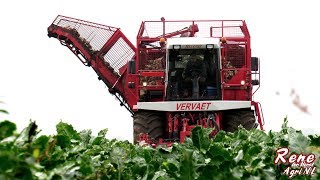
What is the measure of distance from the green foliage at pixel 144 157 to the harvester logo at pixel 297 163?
1.4 inches

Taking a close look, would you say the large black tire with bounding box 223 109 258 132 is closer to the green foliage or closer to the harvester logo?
the green foliage

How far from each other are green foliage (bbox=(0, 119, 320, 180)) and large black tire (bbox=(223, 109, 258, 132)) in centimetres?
771

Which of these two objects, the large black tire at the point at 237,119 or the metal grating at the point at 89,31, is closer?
the large black tire at the point at 237,119

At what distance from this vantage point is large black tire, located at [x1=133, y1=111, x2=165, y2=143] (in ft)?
42.0

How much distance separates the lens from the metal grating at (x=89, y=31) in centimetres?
1611

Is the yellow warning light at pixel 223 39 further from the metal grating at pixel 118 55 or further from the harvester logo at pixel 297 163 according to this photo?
the harvester logo at pixel 297 163

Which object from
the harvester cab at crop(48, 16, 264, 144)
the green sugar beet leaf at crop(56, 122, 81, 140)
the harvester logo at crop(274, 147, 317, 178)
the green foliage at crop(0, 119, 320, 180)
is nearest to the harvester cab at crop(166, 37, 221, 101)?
the harvester cab at crop(48, 16, 264, 144)

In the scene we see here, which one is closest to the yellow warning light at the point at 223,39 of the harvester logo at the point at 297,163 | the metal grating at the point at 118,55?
the metal grating at the point at 118,55

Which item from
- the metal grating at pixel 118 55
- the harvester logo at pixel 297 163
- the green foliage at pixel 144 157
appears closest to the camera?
the green foliage at pixel 144 157

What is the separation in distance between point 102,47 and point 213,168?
40.6ft

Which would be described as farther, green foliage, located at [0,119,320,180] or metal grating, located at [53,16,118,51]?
metal grating, located at [53,16,118,51]

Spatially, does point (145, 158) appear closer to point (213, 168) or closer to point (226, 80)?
point (213, 168)

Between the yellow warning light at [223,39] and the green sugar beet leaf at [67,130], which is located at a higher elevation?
the yellow warning light at [223,39]

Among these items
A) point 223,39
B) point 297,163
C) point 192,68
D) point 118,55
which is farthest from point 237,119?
point 297,163
